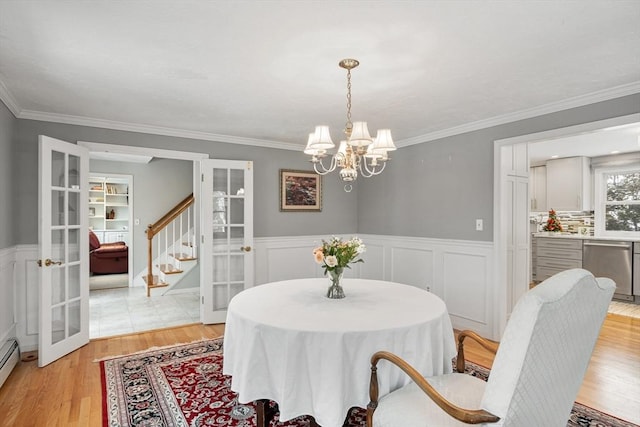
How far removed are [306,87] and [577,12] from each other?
1.72 metres

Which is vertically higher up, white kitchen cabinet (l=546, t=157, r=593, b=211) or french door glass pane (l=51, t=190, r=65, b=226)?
white kitchen cabinet (l=546, t=157, r=593, b=211)

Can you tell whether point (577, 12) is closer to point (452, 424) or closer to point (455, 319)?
point (452, 424)

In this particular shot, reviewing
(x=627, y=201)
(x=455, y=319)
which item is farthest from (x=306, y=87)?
(x=627, y=201)

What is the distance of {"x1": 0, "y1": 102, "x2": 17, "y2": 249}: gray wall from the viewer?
300 centimetres

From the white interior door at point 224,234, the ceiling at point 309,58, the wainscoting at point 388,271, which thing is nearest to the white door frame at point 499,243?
the wainscoting at point 388,271

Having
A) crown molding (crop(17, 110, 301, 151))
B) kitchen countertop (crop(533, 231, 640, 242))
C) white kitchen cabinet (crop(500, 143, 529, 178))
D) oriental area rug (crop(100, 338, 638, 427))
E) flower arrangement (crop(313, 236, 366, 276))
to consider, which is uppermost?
crown molding (crop(17, 110, 301, 151))

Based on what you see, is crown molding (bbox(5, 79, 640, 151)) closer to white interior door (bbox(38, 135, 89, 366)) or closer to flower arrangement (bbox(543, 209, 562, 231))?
white interior door (bbox(38, 135, 89, 366))

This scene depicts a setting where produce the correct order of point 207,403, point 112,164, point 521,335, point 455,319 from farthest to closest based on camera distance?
1. point 112,164
2. point 455,319
3. point 207,403
4. point 521,335

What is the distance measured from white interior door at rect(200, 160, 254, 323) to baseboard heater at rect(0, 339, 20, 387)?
170cm

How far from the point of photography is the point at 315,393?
175cm

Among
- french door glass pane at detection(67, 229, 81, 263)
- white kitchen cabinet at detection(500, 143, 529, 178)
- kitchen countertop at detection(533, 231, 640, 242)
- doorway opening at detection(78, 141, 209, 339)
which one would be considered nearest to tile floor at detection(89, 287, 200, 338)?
doorway opening at detection(78, 141, 209, 339)

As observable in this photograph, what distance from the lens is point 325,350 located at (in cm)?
174

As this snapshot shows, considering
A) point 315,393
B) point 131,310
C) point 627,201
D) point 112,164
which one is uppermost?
point 112,164

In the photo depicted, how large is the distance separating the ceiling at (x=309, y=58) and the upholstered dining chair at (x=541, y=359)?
1323mm
